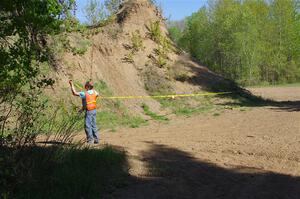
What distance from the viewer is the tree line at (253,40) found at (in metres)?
49.9

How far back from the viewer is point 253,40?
50.2m

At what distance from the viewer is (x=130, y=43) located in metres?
23.4

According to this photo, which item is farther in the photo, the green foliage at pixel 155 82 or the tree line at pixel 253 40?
the tree line at pixel 253 40

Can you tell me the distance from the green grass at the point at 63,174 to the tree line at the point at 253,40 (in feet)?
140

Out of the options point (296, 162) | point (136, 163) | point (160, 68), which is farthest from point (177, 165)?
point (160, 68)

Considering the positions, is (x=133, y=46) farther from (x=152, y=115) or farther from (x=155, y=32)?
(x=152, y=115)

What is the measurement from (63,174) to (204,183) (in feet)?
8.85

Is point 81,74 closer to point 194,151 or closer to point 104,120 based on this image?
point 104,120

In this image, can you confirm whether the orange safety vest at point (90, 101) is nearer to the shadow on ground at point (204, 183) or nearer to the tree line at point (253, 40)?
the shadow on ground at point (204, 183)

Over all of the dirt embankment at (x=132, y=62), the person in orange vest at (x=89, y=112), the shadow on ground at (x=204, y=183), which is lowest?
the shadow on ground at (x=204, y=183)

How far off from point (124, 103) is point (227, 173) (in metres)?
10.9

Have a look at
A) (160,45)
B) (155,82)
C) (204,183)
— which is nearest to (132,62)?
(155,82)

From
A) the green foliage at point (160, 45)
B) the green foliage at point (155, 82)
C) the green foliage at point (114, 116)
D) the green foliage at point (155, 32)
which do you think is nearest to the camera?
the green foliage at point (114, 116)

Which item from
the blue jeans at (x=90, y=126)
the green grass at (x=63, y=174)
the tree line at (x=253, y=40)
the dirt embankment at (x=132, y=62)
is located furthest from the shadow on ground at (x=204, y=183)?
the tree line at (x=253, y=40)
